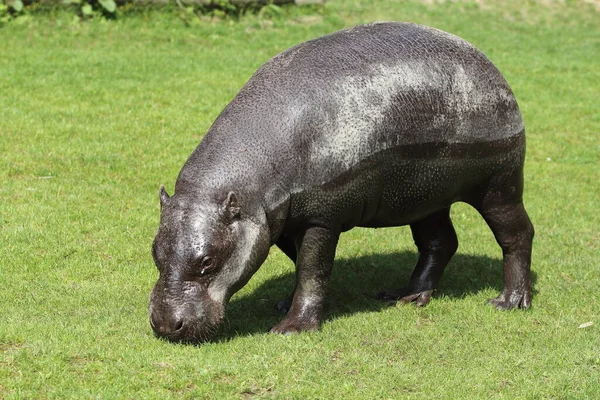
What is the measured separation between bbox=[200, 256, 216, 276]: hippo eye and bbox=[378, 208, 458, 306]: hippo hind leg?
7.67ft

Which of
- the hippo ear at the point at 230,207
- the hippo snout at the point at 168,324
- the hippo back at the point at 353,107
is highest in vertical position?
the hippo back at the point at 353,107

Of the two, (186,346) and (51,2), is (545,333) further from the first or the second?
(51,2)

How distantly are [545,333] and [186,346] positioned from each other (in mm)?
2806

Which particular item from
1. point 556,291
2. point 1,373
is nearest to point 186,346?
point 1,373

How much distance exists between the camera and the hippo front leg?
→ 7.70 meters

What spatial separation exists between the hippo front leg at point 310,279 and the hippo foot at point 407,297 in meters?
1.20

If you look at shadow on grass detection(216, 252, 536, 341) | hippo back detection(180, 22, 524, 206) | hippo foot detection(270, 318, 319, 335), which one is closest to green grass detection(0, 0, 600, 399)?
shadow on grass detection(216, 252, 536, 341)

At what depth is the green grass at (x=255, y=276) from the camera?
6.88 m

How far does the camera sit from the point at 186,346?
7.21m

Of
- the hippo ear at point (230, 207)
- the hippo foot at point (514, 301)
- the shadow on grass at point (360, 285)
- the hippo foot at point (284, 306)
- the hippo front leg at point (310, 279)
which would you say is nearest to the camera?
the hippo ear at point (230, 207)

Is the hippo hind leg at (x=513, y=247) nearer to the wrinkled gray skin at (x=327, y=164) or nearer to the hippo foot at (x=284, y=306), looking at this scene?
the wrinkled gray skin at (x=327, y=164)

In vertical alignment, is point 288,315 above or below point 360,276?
above

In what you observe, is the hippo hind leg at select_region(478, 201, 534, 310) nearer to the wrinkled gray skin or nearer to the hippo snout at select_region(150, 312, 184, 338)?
the wrinkled gray skin

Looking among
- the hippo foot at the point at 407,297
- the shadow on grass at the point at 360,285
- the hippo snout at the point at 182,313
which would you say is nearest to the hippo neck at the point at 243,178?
the hippo snout at the point at 182,313
